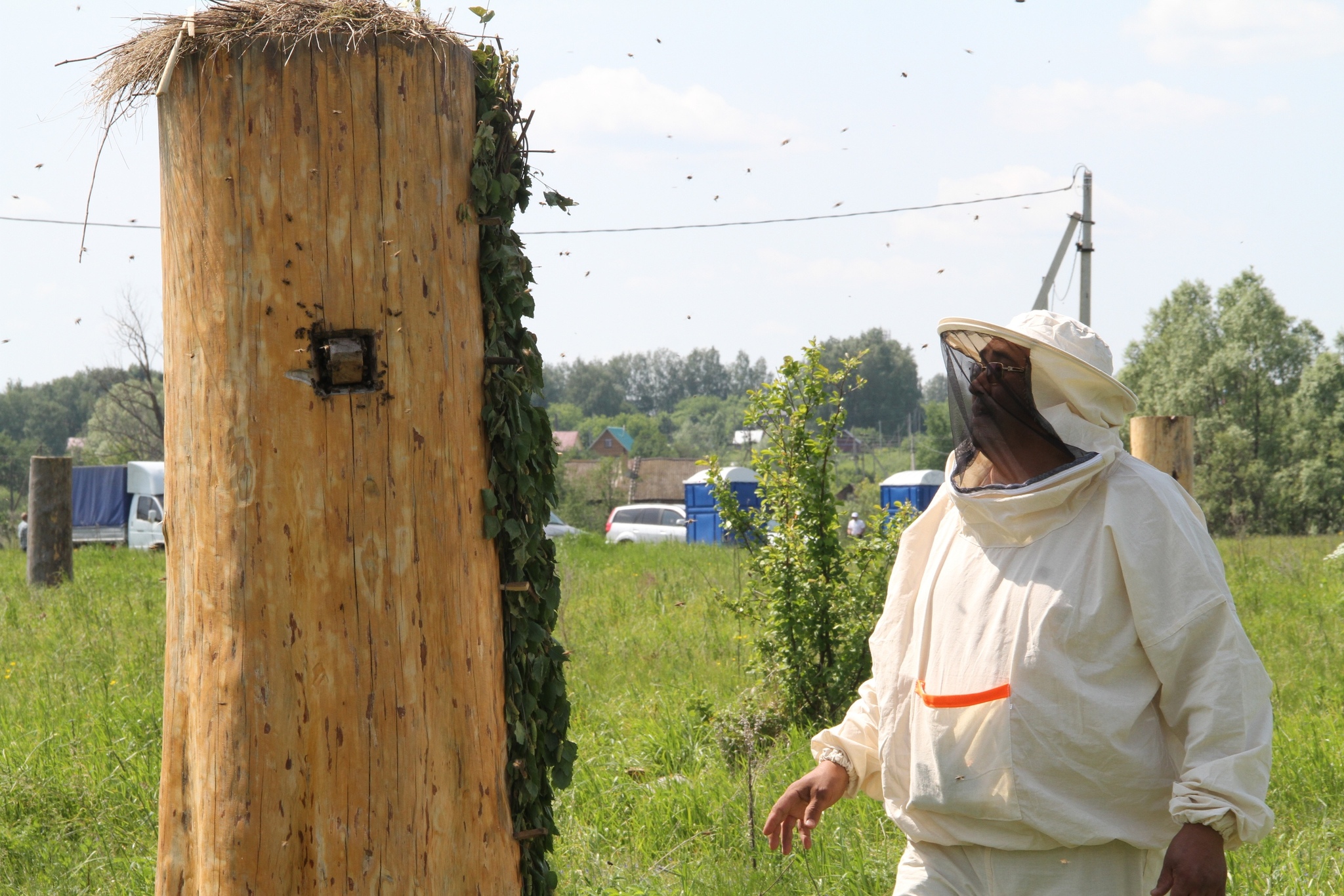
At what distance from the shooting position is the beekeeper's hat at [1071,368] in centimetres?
263

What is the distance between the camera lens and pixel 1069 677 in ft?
7.92

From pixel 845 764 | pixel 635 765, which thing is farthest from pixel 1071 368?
pixel 635 765

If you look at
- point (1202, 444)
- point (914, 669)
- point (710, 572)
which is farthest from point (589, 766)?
point (1202, 444)

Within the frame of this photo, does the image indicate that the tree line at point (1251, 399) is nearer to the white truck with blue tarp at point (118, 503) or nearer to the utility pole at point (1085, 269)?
the utility pole at point (1085, 269)

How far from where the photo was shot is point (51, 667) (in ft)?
24.9

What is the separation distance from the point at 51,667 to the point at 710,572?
7221mm

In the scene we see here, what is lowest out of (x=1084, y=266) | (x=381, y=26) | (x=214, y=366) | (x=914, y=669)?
(x=914, y=669)

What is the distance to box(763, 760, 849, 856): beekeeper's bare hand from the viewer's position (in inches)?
115

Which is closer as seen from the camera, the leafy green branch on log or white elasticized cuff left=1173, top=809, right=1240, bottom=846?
white elasticized cuff left=1173, top=809, right=1240, bottom=846

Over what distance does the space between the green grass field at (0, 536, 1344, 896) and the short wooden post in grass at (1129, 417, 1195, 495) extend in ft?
5.44

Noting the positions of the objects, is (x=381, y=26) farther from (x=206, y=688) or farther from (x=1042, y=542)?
(x=1042, y=542)

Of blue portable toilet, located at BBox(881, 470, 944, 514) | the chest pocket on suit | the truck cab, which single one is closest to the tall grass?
the chest pocket on suit

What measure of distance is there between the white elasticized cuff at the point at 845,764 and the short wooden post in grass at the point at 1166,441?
534 cm

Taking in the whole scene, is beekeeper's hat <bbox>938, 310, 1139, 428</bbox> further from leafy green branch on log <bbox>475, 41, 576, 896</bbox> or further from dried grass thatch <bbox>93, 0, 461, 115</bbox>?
dried grass thatch <bbox>93, 0, 461, 115</bbox>
